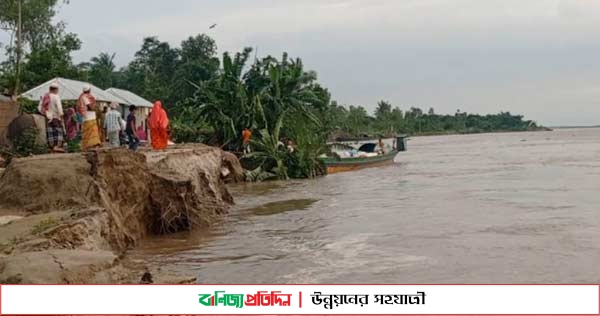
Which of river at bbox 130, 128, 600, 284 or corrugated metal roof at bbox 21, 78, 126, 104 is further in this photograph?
corrugated metal roof at bbox 21, 78, 126, 104

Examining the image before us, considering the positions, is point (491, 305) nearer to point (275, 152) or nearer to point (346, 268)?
point (346, 268)

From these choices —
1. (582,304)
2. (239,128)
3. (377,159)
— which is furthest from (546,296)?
(377,159)

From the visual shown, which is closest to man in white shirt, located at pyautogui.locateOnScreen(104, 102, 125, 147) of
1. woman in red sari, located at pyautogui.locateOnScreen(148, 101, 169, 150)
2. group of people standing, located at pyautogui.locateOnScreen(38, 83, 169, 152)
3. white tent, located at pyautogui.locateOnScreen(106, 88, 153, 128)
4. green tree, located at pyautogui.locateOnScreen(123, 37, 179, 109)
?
group of people standing, located at pyautogui.locateOnScreen(38, 83, 169, 152)

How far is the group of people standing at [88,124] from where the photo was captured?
1312 cm

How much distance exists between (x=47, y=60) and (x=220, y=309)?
28589 millimetres

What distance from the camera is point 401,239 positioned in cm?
1105

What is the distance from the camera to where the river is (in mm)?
8469

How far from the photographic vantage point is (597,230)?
38.4 ft

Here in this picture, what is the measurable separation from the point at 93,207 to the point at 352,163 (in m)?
23.0

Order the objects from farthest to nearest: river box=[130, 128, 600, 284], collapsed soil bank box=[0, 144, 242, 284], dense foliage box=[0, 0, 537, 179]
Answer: dense foliage box=[0, 0, 537, 179], river box=[130, 128, 600, 284], collapsed soil bank box=[0, 144, 242, 284]

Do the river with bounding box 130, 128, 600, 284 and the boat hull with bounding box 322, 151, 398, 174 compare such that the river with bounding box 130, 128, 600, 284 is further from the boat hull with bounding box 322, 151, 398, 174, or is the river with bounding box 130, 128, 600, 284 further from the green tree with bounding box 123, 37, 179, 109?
the green tree with bounding box 123, 37, 179, 109

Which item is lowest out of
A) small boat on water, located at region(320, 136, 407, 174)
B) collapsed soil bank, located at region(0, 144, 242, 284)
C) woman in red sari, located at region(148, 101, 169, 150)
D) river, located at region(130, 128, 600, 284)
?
river, located at region(130, 128, 600, 284)
